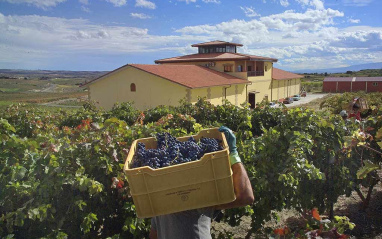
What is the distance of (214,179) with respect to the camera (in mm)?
1820

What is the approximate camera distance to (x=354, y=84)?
49.3 meters

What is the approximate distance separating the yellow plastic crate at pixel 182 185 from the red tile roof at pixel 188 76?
18.4m

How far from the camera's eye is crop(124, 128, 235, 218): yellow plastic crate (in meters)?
1.75

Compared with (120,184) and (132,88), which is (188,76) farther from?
(120,184)

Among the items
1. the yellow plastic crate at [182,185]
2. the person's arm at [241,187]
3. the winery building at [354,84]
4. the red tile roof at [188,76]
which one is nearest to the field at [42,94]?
the red tile roof at [188,76]

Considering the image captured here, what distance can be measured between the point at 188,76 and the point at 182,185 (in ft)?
71.0

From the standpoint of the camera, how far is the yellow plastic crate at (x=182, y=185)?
1.75 metres

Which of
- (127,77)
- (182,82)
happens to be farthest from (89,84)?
(182,82)

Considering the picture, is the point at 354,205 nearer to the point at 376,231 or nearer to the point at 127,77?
the point at 376,231

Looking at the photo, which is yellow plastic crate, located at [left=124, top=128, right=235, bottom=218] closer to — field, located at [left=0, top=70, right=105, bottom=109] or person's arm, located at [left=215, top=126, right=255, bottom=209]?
person's arm, located at [left=215, top=126, right=255, bottom=209]

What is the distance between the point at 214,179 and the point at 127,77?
71.4 feet

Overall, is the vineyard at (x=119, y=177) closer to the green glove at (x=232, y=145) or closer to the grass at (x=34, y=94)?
the green glove at (x=232, y=145)

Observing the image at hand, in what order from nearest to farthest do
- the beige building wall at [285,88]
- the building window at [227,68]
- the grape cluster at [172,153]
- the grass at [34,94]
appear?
the grape cluster at [172,153], the building window at [227,68], the beige building wall at [285,88], the grass at [34,94]

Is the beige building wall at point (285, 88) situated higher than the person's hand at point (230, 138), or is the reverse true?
the person's hand at point (230, 138)
